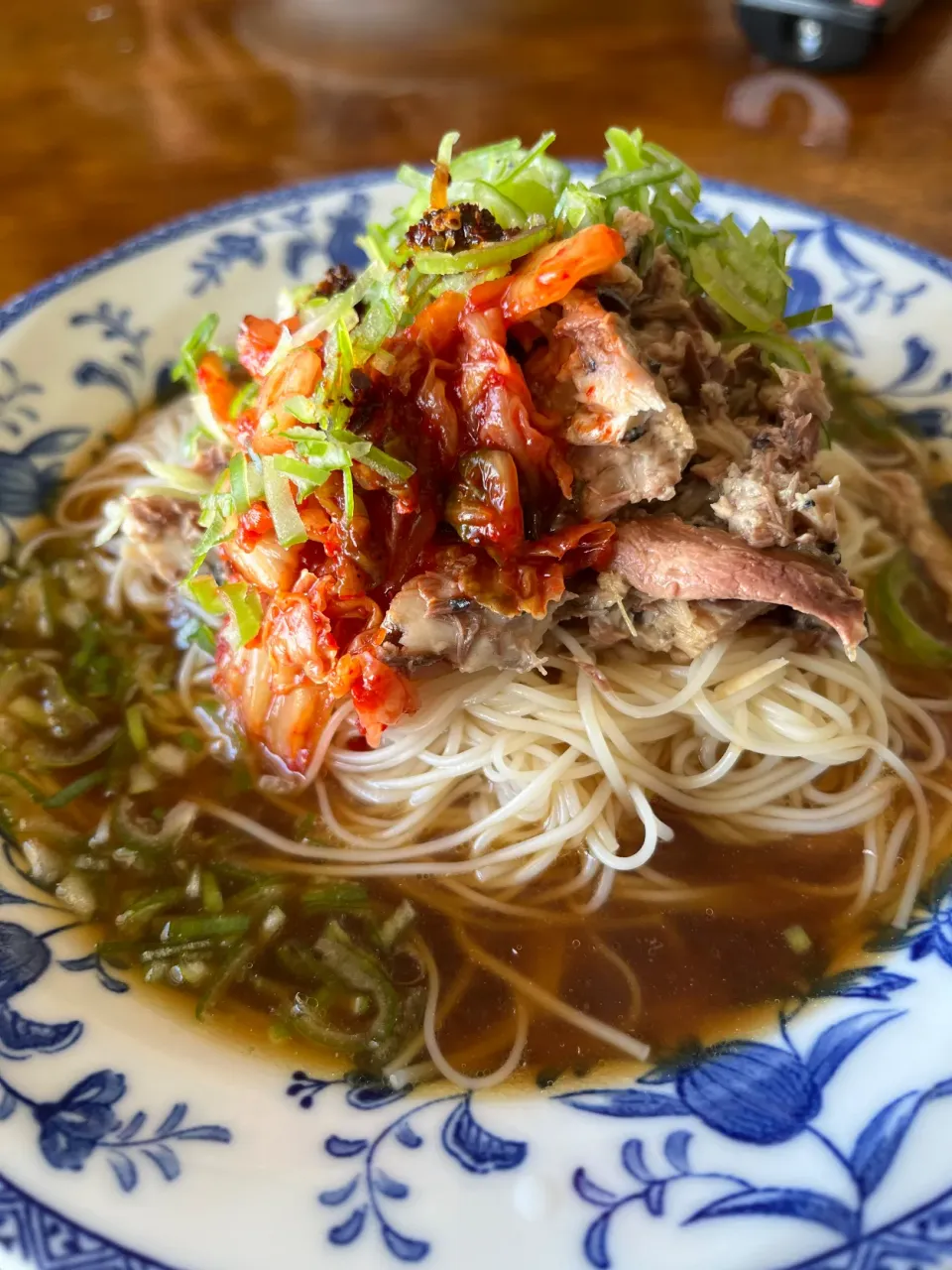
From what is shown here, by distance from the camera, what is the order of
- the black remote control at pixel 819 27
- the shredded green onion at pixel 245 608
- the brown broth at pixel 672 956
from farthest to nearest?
the black remote control at pixel 819 27, the shredded green onion at pixel 245 608, the brown broth at pixel 672 956

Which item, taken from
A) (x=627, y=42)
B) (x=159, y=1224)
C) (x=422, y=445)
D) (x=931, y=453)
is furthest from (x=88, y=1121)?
(x=627, y=42)

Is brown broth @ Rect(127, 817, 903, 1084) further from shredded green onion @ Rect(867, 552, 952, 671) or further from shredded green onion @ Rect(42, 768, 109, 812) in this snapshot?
shredded green onion @ Rect(42, 768, 109, 812)

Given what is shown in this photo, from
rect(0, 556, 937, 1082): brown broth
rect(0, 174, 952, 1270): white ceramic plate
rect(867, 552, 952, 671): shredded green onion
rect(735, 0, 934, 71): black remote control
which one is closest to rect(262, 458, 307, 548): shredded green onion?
rect(0, 556, 937, 1082): brown broth

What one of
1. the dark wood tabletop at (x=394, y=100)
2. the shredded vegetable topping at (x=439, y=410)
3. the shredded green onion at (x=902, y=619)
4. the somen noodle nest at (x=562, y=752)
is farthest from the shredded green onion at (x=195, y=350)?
the shredded green onion at (x=902, y=619)

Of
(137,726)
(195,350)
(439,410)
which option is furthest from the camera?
(195,350)

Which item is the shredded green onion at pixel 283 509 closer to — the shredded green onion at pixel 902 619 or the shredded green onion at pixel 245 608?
the shredded green onion at pixel 245 608

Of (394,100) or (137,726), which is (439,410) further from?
(394,100)

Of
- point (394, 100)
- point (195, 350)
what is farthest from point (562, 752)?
point (394, 100)
